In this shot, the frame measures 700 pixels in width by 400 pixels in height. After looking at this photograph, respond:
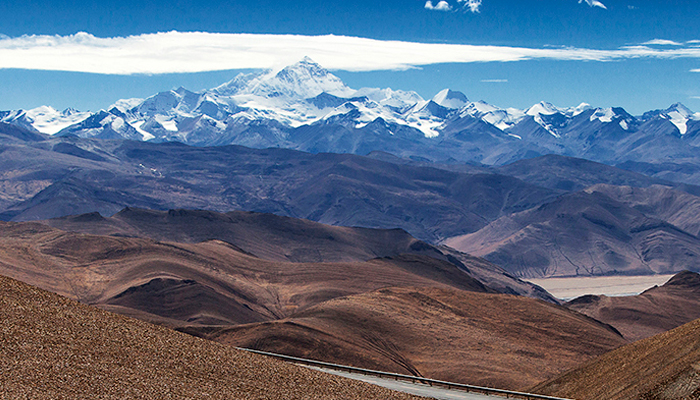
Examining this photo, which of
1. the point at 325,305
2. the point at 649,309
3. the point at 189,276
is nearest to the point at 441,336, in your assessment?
the point at 325,305

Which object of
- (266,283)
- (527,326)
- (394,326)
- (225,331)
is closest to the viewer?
(225,331)

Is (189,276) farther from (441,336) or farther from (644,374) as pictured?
(644,374)

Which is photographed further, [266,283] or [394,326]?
[266,283]

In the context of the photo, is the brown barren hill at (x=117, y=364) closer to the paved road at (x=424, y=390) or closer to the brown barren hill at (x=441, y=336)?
the paved road at (x=424, y=390)

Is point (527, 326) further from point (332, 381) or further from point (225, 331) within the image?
point (332, 381)

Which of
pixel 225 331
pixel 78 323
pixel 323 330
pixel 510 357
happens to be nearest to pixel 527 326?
pixel 510 357

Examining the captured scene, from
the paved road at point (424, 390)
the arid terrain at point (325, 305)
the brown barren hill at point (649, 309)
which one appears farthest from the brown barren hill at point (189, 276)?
the paved road at point (424, 390)
